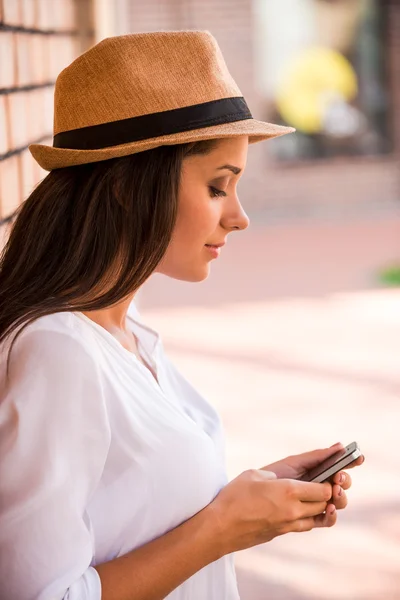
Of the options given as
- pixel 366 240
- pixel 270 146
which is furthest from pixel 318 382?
pixel 270 146

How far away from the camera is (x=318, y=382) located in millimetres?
5695

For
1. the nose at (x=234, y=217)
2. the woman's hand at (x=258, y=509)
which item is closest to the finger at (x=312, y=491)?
the woman's hand at (x=258, y=509)

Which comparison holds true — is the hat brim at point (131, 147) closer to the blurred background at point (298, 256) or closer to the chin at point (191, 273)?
the chin at point (191, 273)

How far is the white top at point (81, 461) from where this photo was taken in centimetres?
137

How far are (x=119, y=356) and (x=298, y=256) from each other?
873 cm

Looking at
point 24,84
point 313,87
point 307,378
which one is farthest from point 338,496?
point 313,87

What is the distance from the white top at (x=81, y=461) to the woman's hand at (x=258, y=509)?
0.14 feet

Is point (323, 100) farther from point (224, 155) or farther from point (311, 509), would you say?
point (311, 509)

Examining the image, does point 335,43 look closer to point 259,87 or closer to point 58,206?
point 259,87

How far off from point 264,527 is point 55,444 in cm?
42

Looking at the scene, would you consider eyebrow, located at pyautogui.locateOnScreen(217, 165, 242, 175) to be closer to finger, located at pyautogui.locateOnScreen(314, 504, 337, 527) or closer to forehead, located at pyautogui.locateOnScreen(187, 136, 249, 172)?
forehead, located at pyautogui.locateOnScreen(187, 136, 249, 172)

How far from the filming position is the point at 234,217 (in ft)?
5.82

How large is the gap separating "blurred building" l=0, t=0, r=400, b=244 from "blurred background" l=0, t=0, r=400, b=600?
0.02 m

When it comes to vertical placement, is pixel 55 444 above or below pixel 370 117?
above
